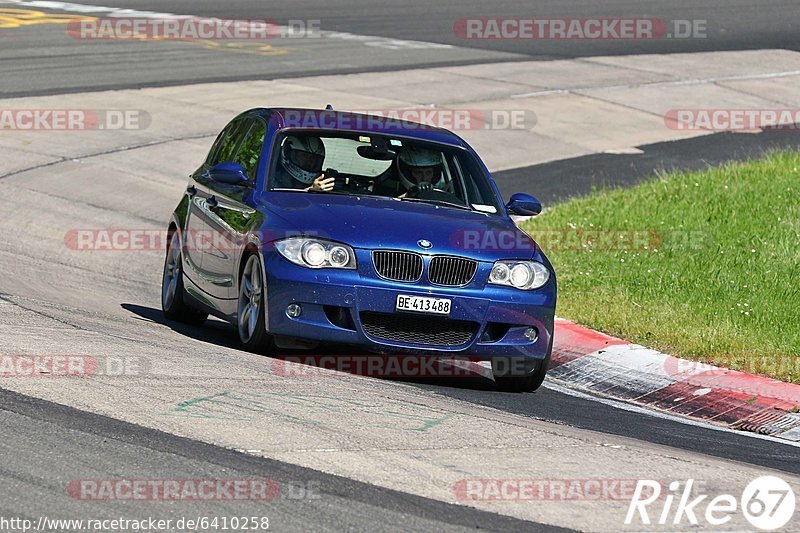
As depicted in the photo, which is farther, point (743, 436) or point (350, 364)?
point (350, 364)

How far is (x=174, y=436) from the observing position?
689 cm

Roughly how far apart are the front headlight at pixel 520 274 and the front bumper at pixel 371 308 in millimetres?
59

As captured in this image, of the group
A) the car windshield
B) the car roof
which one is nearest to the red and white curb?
the car windshield

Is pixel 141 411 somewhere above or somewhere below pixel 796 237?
above

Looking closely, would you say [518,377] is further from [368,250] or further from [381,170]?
[381,170]

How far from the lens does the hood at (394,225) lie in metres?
9.38

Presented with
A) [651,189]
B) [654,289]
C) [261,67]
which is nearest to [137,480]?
[654,289]

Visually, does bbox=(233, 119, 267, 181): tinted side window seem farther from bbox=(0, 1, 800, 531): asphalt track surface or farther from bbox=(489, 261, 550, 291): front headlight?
bbox=(489, 261, 550, 291): front headlight

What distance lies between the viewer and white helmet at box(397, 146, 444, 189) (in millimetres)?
10664

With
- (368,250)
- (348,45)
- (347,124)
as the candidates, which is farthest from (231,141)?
(348,45)

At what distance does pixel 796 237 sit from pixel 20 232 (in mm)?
7562

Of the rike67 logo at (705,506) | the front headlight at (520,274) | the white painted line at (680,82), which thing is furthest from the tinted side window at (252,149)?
the white painted line at (680,82)

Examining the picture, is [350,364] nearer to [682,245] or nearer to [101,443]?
[101,443]

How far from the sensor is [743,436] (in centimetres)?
898
